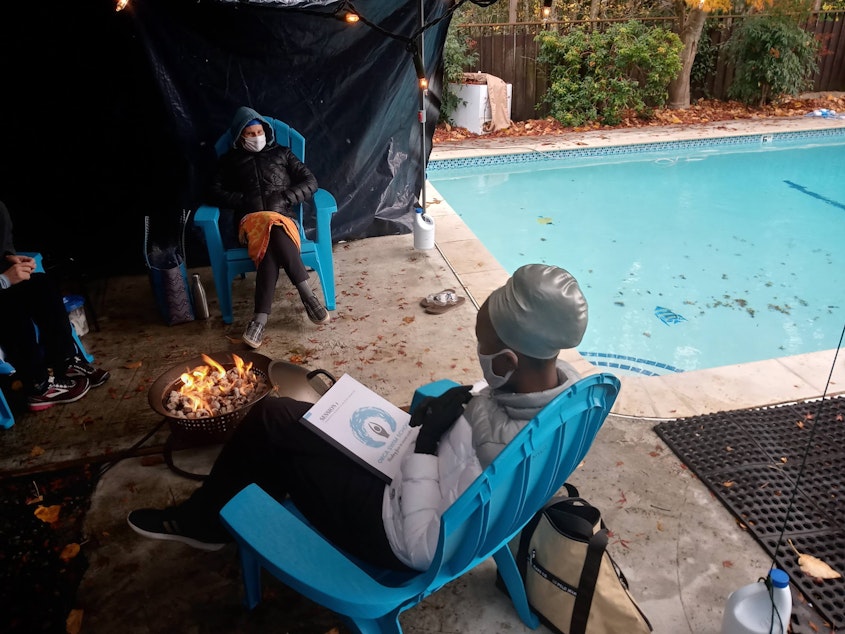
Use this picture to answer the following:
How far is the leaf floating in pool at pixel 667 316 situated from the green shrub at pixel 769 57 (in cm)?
704

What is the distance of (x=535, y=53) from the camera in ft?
29.5

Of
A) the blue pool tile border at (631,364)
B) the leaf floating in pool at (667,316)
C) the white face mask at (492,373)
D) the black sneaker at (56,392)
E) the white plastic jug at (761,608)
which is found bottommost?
the blue pool tile border at (631,364)

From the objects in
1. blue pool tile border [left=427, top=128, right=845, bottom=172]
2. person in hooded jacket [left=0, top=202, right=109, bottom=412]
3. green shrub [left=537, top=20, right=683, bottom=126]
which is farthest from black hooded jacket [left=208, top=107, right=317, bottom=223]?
green shrub [left=537, top=20, right=683, bottom=126]

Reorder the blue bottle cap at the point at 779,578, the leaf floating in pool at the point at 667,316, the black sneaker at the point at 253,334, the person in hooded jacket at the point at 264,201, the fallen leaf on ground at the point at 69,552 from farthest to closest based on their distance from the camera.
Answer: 1. the leaf floating in pool at the point at 667,316
2. the person in hooded jacket at the point at 264,201
3. the black sneaker at the point at 253,334
4. the fallen leaf on ground at the point at 69,552
5. the blue bottle cap at the point at 779,578

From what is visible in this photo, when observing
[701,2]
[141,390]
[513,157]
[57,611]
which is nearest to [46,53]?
[141,390]

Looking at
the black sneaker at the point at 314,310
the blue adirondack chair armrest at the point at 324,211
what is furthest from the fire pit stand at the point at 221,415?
the blue adirondack chair armrest at the point at 324,211

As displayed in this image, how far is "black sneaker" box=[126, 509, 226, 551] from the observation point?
1.75 meters

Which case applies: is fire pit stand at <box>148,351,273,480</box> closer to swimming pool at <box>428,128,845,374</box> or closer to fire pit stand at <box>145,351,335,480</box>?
fire pit stand at <box>145,351,335,480</box>

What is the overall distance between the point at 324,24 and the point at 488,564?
139 inches

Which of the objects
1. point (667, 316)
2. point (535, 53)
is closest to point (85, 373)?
point (667, 316)

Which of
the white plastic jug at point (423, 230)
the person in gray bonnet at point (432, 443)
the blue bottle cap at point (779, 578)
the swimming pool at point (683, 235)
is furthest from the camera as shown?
the white plastic jug at point (423, 230)

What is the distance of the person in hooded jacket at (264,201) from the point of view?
3.21 m

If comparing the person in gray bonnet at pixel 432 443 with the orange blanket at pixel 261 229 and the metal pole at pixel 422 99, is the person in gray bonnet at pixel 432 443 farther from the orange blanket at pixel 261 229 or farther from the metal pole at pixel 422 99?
the metal pole at pixel 422 99

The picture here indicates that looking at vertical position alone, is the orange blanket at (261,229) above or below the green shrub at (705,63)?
below
